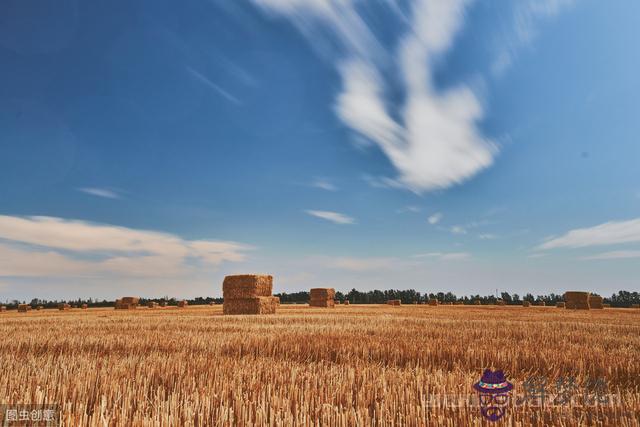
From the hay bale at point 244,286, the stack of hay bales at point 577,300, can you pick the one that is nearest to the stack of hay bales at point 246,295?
the hay bale at point 244,286

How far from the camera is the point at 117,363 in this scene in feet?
15.2

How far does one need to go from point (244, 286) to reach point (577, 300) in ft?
108

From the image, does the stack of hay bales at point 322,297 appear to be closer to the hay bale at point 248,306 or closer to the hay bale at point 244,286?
the hay bale at point 244,286

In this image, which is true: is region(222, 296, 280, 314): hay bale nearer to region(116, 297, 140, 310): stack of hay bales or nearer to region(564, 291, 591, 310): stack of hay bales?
region(116, 297, 140, 310): stack of hay bales

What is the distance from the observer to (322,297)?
39.6m

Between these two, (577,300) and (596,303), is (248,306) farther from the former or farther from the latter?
(596,303)

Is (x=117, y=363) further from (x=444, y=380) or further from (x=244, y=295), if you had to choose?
(x=244, y=295)

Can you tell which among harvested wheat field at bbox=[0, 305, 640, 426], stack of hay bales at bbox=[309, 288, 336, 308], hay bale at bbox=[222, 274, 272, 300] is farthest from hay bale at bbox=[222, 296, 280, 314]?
harvested wheat field at bbox=[0, 305, 640, 426]

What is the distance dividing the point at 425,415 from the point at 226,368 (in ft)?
7.86

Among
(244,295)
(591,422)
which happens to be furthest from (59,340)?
(244,295)

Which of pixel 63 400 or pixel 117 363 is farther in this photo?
pixel 117 363

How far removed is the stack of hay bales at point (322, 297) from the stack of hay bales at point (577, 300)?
901 inches

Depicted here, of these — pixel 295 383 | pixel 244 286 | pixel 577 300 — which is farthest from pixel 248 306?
pixel 577 300

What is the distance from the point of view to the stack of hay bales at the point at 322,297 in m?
39.1
